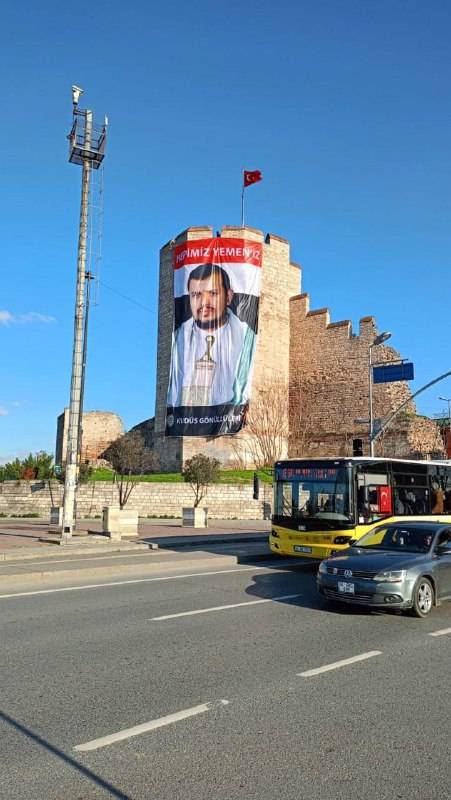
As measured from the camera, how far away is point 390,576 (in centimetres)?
885

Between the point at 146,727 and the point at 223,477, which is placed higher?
the point at 223,477

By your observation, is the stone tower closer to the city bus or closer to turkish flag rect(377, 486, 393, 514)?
the city bus

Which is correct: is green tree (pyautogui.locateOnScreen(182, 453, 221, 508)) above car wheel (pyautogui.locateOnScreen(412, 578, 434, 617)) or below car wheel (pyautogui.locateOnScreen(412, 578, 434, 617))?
above

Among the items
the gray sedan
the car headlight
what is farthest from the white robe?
the car headlight

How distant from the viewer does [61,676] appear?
6.02m

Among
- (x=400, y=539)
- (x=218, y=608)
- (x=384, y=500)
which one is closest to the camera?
(x=218, y=608)

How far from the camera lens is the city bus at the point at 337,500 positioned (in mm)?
13703

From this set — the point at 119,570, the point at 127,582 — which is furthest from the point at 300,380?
the point at 127,582

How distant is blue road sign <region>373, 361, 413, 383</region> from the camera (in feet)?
97.2

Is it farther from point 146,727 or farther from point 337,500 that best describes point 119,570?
point 146,727

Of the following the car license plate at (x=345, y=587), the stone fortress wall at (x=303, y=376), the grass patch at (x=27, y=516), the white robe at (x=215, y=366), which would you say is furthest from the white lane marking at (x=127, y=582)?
the stone fortress wall at (x=303, y=376)

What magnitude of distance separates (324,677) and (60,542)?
12854 mm

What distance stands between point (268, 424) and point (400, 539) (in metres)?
37.6

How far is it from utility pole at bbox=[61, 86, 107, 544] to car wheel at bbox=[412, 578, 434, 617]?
11060 millimetres
